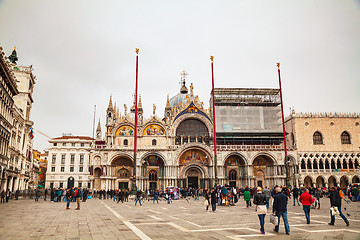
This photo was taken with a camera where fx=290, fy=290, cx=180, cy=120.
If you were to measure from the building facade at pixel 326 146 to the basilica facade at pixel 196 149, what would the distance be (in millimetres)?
2864

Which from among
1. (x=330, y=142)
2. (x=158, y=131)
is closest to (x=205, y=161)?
(x=158, y=131)

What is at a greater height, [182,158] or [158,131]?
[158,131]

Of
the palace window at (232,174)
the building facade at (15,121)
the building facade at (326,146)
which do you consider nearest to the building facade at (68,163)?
the building facade at (15,121)

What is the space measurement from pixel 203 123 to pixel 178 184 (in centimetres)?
1062

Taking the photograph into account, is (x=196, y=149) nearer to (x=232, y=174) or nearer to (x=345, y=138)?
(x=232, y=174)

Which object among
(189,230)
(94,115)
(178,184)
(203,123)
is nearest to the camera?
(189,230)

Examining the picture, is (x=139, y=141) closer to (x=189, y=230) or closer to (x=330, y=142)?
(x=330, y=142)

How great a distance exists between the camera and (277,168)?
44.3m

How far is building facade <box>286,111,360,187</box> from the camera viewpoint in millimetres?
46375

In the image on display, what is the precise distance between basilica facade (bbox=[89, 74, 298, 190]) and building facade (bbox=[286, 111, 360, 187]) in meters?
2.86

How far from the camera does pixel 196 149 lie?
4444 centimetres

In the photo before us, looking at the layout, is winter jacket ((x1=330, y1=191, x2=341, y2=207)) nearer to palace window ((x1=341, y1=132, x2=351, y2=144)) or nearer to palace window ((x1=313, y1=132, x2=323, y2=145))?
palace window ((x1=313, y1=132, x2=323, y2=145))

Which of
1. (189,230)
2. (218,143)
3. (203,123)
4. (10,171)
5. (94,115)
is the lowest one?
(189,230)

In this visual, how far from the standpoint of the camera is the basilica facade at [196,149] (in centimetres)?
4297
